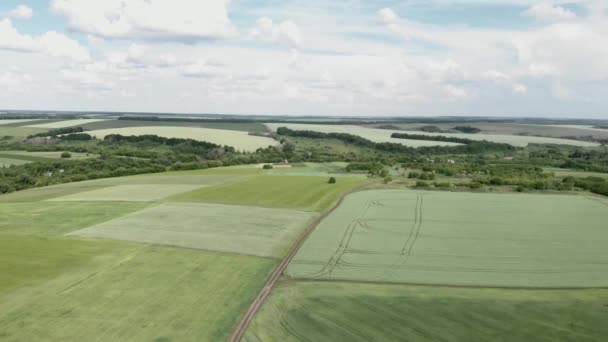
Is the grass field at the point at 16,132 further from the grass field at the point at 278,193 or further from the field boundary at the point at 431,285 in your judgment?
the field boundary at the point at 431,285

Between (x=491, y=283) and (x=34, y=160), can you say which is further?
(x=34, y=160)

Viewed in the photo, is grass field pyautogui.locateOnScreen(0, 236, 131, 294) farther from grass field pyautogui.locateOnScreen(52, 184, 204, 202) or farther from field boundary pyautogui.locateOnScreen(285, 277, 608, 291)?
grass field pyautogui.locateOnScreen(52, 184, 204, 202)

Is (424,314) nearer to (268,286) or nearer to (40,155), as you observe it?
(268,286)

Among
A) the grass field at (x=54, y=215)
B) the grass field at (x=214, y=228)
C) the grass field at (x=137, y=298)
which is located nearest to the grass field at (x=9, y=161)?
the grass field at (x=54, y=215)

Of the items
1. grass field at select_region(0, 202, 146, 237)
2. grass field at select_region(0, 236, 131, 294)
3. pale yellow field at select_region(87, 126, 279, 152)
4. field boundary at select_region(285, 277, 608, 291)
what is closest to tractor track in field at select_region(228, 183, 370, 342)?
field boundary at select_region(285, 277, 608, 291)

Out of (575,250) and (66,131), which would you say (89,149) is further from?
(575,250)

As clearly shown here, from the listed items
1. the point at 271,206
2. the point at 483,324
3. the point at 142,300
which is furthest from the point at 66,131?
the point at 483,324
